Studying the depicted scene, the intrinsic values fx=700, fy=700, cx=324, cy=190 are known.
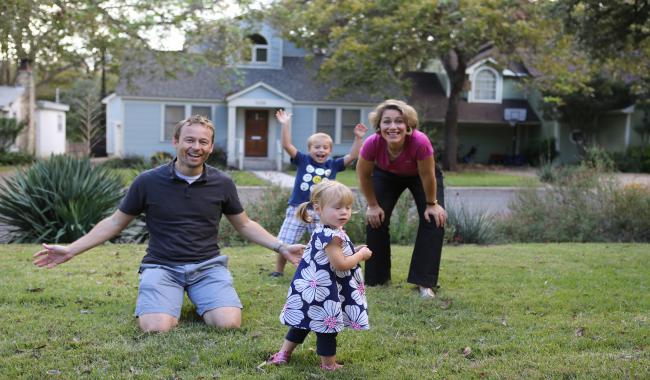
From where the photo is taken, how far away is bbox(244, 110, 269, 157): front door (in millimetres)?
30719

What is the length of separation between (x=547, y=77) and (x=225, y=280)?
23771 millimetres

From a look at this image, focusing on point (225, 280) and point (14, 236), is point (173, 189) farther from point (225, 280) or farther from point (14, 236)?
point (14, 236)

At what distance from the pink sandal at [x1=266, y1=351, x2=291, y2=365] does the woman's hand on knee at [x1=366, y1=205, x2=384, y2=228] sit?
217 centimetres

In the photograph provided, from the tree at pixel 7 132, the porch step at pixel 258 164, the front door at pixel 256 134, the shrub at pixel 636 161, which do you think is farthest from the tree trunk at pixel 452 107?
the tree at pixel 7 132

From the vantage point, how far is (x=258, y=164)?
30188 millimetres

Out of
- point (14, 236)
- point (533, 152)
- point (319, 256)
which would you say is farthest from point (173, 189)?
point (533, 152)

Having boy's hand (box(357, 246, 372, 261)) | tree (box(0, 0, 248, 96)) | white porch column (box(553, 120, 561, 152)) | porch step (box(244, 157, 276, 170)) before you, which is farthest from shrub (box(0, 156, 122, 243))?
white porch column (box(553, 120, 561, 152))

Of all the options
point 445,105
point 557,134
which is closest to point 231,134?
point 445,105

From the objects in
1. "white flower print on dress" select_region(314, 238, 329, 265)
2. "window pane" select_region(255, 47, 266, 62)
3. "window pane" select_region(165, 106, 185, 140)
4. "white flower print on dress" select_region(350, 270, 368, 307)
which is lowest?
"white flower print on dress" select_region(350, 270, 368, 307)

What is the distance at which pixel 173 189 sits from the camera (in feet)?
16.8

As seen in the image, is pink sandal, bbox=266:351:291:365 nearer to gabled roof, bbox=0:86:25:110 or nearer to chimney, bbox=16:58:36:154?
chimney, bbox=16:58:36:154

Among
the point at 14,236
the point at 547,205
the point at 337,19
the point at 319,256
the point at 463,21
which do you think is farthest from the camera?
the point at 337,19

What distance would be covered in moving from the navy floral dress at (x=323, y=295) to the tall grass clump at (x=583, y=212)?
24.9 feet

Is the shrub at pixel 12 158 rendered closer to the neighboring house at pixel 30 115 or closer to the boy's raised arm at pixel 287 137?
the neighboring house at pixel 30 115
